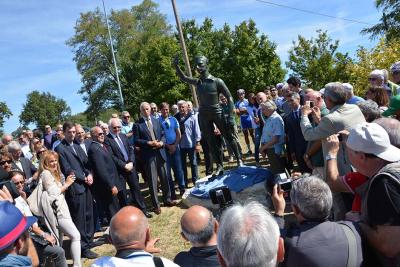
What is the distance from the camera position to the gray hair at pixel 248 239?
4.85 feet

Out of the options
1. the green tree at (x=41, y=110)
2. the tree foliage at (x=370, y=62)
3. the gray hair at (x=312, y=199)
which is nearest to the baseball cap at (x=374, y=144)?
the gray hair at (x=312, y=199)

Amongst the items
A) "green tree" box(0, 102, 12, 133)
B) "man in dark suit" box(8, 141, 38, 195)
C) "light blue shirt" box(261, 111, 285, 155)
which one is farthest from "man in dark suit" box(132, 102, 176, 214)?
"green tree" box(0, 102, 12, 133)

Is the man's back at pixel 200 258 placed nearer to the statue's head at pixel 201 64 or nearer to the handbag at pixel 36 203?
the handbag at pixel 36 203

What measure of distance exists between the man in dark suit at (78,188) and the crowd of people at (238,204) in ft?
0.06

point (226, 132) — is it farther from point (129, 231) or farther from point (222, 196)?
point (129, 231)

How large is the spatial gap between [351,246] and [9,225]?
1.86 m

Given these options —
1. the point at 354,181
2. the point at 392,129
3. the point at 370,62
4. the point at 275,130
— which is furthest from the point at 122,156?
the point at 370,62

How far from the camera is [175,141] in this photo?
7.49m

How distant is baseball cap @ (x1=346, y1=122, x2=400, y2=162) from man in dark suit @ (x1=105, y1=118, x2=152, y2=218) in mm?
4760

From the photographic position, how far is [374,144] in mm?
2236

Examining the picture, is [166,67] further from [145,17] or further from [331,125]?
[331,125]

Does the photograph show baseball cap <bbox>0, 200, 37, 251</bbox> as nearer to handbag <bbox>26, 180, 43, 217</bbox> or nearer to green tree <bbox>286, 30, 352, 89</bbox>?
handbag <bbox>26, 180, 43, 217</bbox>

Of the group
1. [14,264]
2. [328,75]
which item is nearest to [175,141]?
[14,264]

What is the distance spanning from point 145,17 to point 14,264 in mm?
48221
